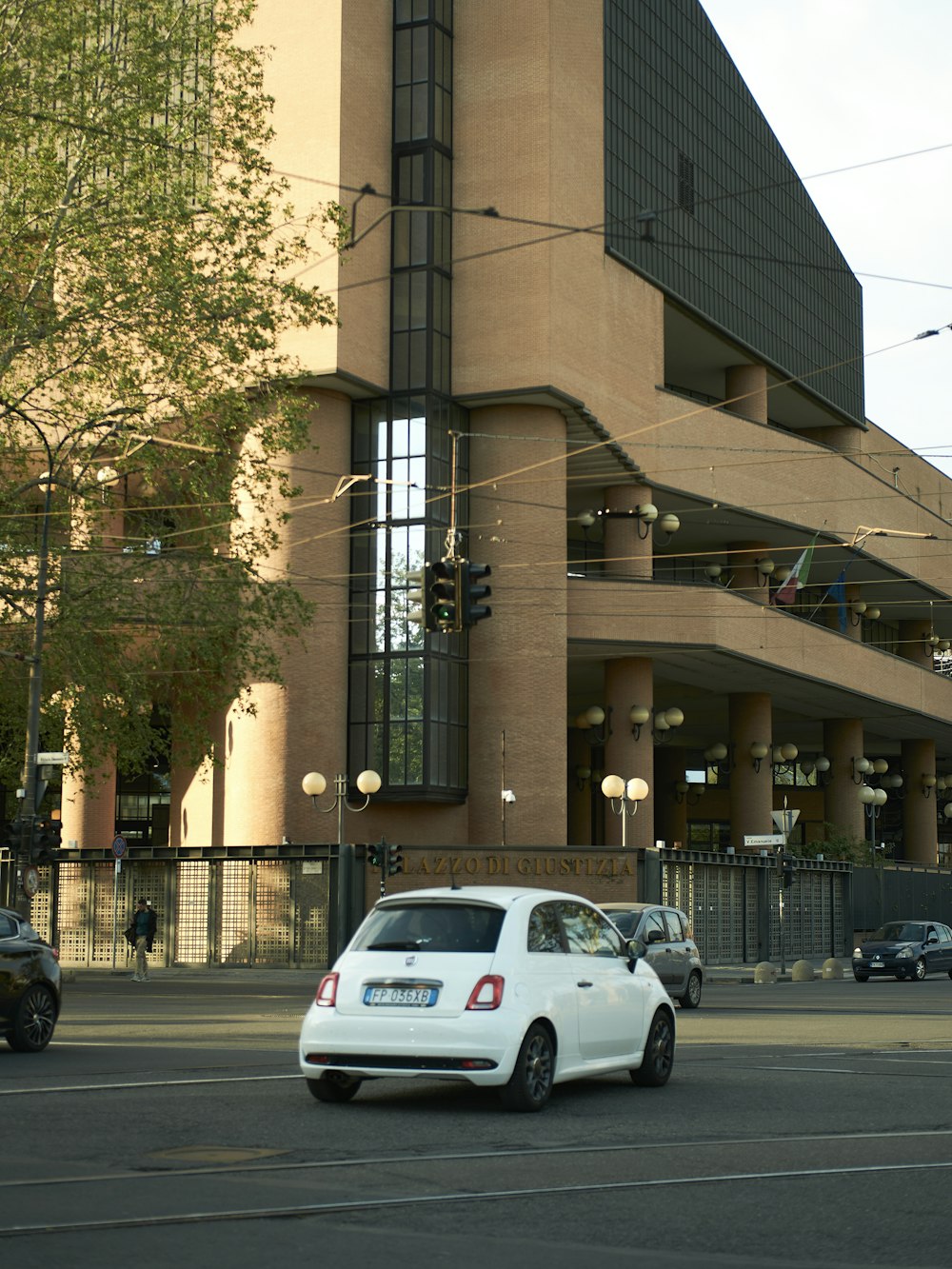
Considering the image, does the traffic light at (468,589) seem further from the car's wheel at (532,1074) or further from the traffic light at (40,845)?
the car's wheel at (532,1074)

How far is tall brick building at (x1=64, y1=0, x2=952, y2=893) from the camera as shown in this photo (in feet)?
141

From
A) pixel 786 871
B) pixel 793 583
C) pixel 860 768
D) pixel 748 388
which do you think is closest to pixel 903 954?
pixel 786 871

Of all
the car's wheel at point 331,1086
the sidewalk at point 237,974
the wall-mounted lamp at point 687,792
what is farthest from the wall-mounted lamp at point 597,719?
the car's wheel at point 331,1086

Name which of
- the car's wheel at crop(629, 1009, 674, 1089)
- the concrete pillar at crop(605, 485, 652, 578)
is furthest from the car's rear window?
the concrete pillar at crop(605, 485, 652, 578)

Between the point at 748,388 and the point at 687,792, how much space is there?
2371cm

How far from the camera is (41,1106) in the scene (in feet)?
38.5

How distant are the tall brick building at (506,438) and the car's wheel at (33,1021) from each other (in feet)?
69.7

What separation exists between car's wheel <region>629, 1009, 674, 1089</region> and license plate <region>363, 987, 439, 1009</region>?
8.46ft

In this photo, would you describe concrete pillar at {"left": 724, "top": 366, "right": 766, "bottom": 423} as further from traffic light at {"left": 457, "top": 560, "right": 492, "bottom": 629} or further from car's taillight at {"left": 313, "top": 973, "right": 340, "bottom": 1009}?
car's taillight at {"left": 313, "top": 973, "right": 340, "bottom": 1009}

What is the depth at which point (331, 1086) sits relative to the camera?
12227mm

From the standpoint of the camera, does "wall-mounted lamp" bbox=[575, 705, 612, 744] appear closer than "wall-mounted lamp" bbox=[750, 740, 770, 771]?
Yes

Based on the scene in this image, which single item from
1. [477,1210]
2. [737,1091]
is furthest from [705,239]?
[477,1210]

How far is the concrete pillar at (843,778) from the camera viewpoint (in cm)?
6022

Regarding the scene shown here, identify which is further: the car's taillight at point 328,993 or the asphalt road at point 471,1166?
the car's taillight at point 328,993
